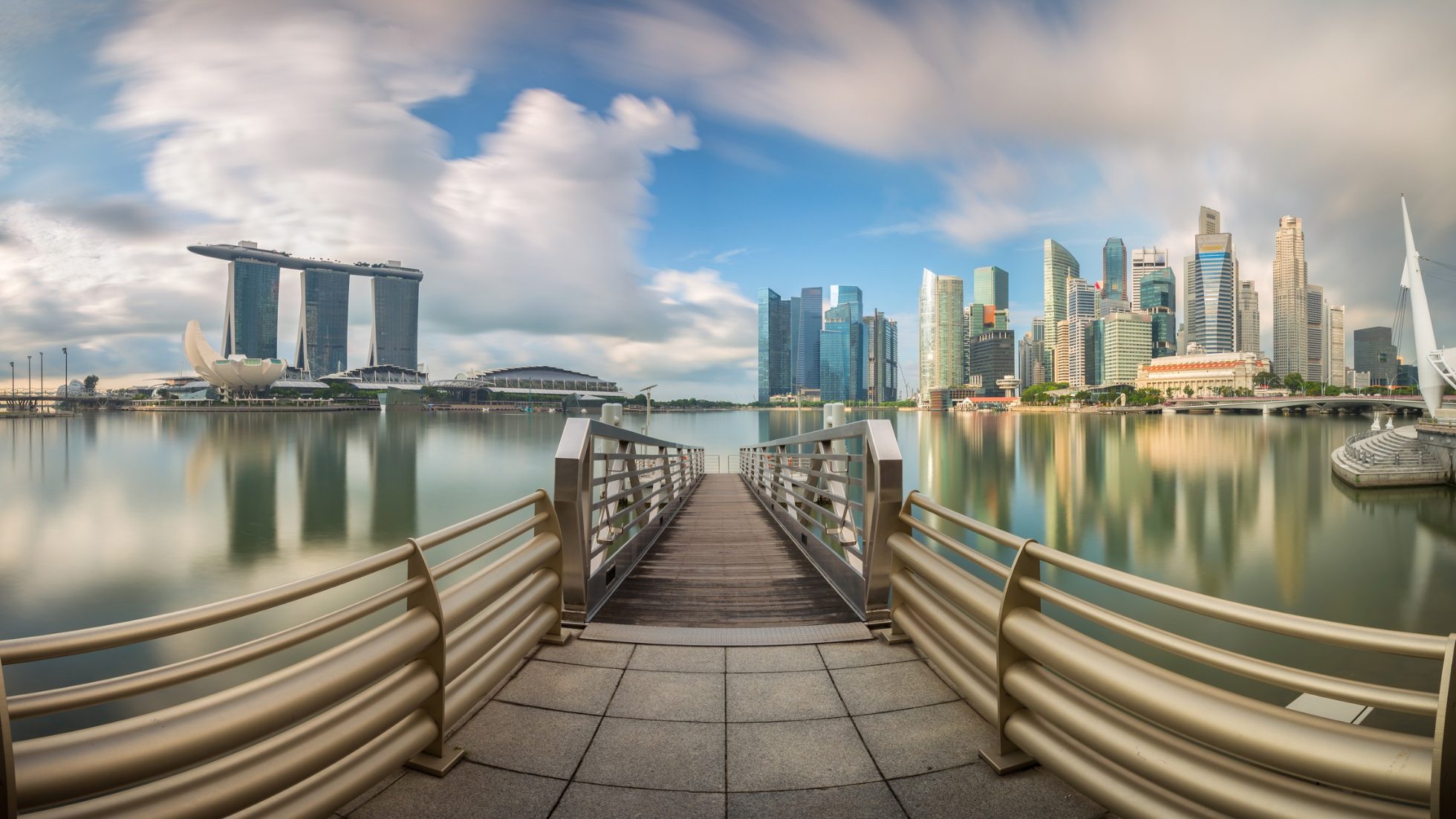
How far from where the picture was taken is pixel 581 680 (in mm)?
3148

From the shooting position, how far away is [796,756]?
251 cm

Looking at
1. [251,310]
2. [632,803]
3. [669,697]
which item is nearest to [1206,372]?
[669,697]

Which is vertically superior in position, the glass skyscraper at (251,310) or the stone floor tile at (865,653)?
the glass skyscraper at (251,310)

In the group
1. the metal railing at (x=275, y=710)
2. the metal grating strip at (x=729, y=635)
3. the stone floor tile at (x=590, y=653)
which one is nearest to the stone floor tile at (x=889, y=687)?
the metal grating strip at (x=729, y=635)

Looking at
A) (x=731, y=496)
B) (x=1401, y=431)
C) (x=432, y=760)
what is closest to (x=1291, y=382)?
(x=1401, y=431)

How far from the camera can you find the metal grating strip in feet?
12.0

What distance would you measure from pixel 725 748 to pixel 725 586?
263 centimetres

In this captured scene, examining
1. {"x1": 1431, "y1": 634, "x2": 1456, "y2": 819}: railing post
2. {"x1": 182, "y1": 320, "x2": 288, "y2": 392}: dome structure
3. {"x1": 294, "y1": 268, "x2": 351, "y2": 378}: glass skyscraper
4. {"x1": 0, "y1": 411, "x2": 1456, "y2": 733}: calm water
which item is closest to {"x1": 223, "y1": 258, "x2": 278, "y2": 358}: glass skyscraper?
{"x1": 294, "y1": 268, "x2": 351, "y2": 378}: glass skyscraper

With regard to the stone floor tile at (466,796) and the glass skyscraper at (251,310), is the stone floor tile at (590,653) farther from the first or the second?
the glass skyscraper at (251,310)

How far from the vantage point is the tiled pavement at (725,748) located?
219cm

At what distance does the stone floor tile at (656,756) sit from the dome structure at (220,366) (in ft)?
529

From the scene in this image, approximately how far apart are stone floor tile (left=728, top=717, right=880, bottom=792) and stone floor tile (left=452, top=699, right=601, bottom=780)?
675 mm

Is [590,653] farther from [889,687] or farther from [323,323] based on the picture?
[323,323]

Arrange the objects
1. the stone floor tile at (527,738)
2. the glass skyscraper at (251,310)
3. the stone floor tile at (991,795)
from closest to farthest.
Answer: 1. the stone floor tile at (991,795)
2. the stone floor tile at (527,738)
3. the glass skyscraper at (251,310)
